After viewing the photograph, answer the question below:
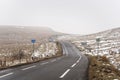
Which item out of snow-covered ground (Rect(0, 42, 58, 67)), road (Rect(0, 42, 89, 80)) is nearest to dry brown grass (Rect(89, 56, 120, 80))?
road (Rect(0, 42, 89, 80))

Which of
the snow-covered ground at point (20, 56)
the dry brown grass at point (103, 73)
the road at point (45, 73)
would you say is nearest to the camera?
the road at point (45, 73)

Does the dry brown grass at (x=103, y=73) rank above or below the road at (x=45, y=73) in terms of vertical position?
below

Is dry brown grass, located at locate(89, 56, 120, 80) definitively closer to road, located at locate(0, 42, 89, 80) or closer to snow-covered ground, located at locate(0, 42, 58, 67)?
road, located at locate(0, 42, 89, 80)

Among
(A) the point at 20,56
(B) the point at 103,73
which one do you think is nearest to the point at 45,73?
(B) the point at 103,73

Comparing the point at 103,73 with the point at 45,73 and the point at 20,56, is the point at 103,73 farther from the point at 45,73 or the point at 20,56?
the point at 20,56

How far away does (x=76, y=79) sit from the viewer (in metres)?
13.2

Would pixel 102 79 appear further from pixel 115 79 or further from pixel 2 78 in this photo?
pixel 2 78

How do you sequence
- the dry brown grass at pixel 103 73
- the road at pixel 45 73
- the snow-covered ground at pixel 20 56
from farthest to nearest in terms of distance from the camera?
1. the snow-covered ground at pixel 20 56
2. the dry brown grass at pixel 103 73
3. the road at pixel 45 73

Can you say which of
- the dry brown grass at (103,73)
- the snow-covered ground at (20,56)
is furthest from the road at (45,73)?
the snow-covered ground at (20,56)

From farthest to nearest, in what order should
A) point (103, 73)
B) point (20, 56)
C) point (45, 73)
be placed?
point (20, 56) → point (103, 73) → point (45, 73)

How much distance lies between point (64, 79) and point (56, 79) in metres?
0.46

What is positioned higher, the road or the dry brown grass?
the road

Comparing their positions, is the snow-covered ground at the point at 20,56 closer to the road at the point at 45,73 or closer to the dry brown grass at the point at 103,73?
the road at the point at 45,73

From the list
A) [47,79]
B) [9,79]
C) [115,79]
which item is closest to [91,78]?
[115,79]
